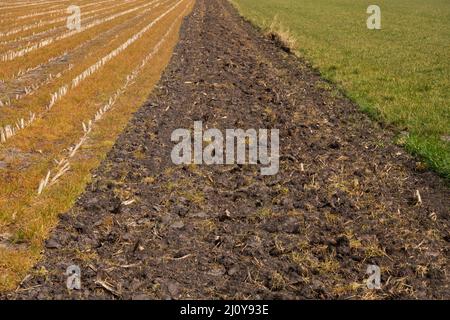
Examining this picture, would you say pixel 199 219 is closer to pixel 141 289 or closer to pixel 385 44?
pixel 141 289

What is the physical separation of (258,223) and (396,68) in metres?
12.9

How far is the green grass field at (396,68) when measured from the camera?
33.6 ft

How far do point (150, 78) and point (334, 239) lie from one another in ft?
34.0

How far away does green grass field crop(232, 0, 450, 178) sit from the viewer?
10.2 metres

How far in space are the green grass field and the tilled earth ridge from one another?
0.80 metres

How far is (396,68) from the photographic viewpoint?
17125 millimetres

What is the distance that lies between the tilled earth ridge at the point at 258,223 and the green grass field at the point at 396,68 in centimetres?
80

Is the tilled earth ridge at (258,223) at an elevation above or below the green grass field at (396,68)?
below

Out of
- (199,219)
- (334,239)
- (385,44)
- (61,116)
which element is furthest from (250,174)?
(385,44)

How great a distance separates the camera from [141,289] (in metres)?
5.06

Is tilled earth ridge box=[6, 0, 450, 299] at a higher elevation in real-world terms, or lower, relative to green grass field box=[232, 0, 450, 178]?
lower

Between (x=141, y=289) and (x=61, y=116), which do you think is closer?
(x=141, y=289)

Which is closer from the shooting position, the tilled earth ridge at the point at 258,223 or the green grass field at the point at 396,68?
the tilled earth ridge at the point at 258,223

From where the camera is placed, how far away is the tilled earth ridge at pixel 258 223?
5199 mm
